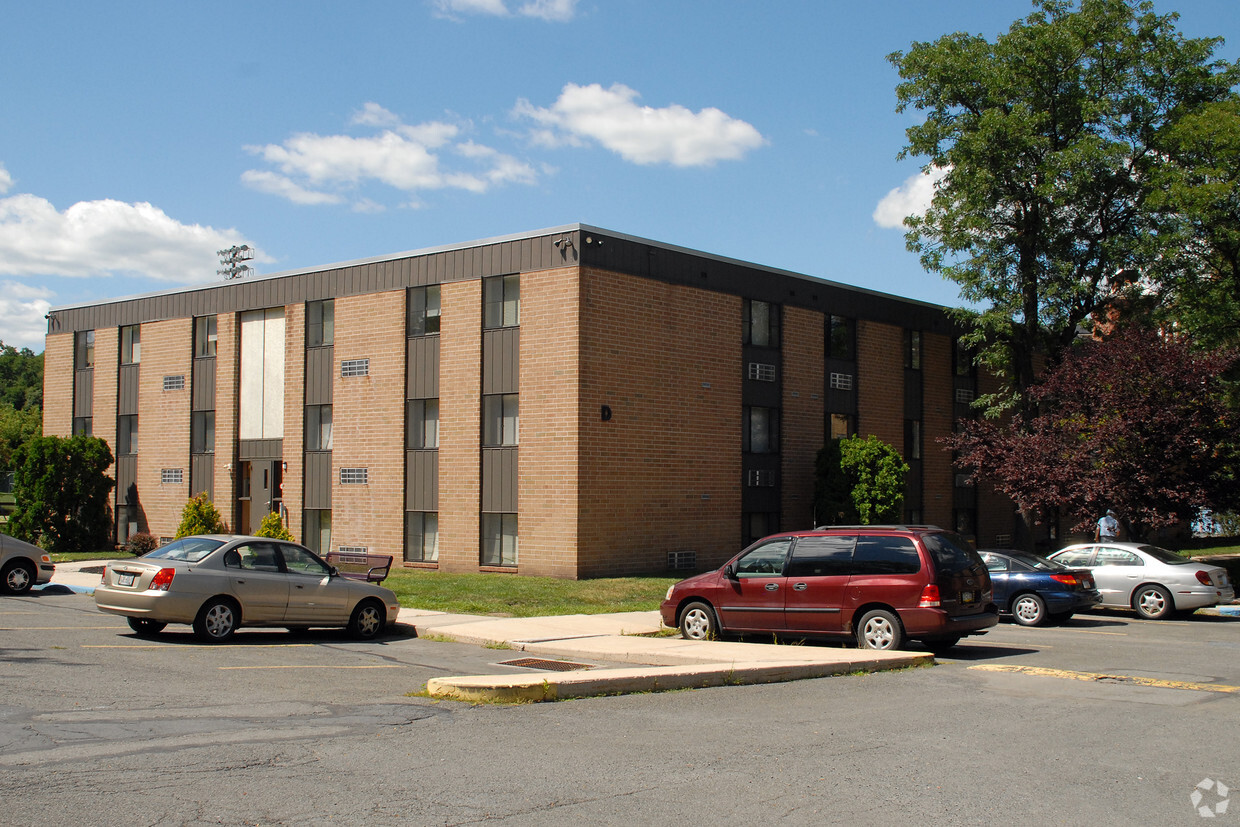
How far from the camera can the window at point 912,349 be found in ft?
117

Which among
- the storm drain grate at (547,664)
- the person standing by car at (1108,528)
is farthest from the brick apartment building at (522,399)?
the storm drain grate at (547,664)

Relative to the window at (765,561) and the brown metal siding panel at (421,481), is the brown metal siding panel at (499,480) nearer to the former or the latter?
the brown metal siding panel at (421,481)

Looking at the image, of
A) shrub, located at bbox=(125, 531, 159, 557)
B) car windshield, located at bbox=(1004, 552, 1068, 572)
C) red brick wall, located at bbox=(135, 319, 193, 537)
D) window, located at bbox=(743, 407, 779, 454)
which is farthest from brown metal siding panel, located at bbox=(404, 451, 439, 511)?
car windshield, located at bbox=(1004, 552, 1068, 572)

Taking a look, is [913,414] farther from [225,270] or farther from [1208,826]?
[225,270]

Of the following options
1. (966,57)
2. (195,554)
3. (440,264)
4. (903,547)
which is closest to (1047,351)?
(966,57)

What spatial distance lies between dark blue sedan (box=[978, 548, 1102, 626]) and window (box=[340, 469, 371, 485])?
17.2 m

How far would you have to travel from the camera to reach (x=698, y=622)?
15.3 metres

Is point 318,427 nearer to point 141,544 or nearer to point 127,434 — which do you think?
point 141,544

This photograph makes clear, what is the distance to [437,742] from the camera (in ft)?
26.5

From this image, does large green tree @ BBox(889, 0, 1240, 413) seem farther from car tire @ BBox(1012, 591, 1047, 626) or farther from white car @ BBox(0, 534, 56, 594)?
white car @ BBox(0, 534, 56, 594)

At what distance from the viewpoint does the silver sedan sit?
1381 cm

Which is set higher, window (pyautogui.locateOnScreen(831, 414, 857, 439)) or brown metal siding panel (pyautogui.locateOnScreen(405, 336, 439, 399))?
brown metal siding panel (pyautogui.locateOnScreen(405, 336, 439, 399))

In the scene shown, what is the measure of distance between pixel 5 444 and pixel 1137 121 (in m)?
69.5

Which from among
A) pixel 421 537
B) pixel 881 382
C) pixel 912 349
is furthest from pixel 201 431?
pixel 912 349
